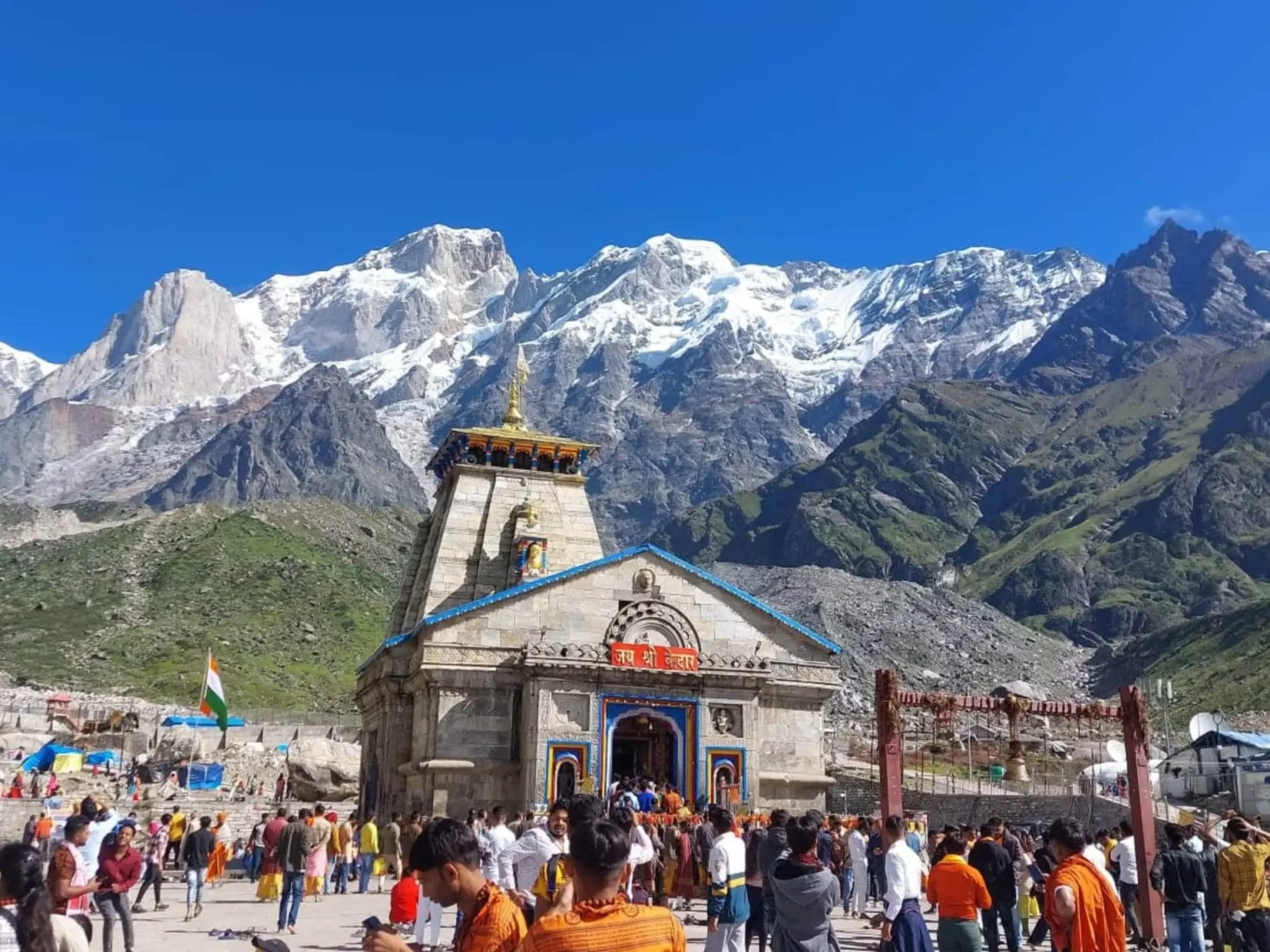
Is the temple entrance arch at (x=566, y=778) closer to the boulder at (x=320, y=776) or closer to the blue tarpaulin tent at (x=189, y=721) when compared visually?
the boulder at (x=320, y=776)

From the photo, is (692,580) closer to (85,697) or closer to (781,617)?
(781,617)

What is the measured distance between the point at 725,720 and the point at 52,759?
27.1 m

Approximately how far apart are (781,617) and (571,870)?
27864 mm

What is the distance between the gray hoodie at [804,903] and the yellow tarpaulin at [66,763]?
4131cm

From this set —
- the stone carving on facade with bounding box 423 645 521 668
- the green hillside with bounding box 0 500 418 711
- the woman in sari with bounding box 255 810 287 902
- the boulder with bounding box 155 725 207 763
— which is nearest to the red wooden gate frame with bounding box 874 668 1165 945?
the woman in sari with bounding box 255 810 287 902

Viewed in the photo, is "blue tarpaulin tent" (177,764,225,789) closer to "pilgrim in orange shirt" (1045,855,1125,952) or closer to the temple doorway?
the temple doorway

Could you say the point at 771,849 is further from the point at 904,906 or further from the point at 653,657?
the point at 653,657

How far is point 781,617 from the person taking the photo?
108 ft

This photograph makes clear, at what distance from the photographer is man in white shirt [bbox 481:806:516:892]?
38.5 ft

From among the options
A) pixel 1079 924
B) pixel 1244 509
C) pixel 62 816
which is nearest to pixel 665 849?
pixel 1079 924

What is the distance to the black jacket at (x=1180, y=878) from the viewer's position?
1192 cm

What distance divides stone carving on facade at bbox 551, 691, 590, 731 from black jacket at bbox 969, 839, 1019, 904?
16026 mm

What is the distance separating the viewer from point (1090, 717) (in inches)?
952

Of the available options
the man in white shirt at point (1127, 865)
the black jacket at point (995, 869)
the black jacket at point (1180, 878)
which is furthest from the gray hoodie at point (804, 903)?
the man in white shirt at point (1127, 865)
